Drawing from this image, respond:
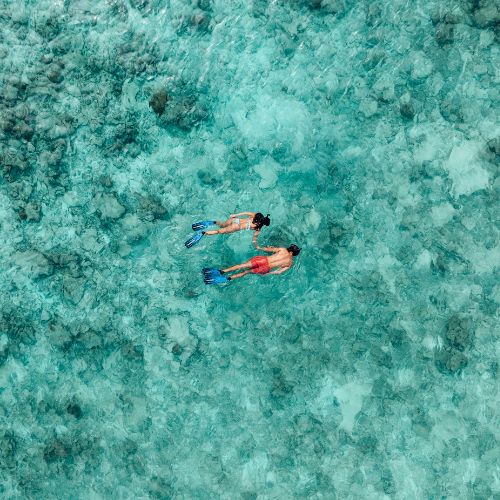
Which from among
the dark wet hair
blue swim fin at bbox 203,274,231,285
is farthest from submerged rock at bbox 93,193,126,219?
the dark wet hair

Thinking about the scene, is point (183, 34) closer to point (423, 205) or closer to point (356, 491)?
point (423, 205)

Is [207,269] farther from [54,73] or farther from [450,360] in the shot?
[450,360]

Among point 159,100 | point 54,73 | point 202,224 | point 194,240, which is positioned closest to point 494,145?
point 202,224

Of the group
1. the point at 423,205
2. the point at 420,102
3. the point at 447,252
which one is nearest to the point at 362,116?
the point at 420,102

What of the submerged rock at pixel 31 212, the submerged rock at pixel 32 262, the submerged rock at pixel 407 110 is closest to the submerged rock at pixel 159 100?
the submerged rock at pixel 31 212

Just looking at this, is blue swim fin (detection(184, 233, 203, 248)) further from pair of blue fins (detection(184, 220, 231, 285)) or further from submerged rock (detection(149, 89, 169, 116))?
submerged rock (detection(149, 89, 169, 116))
